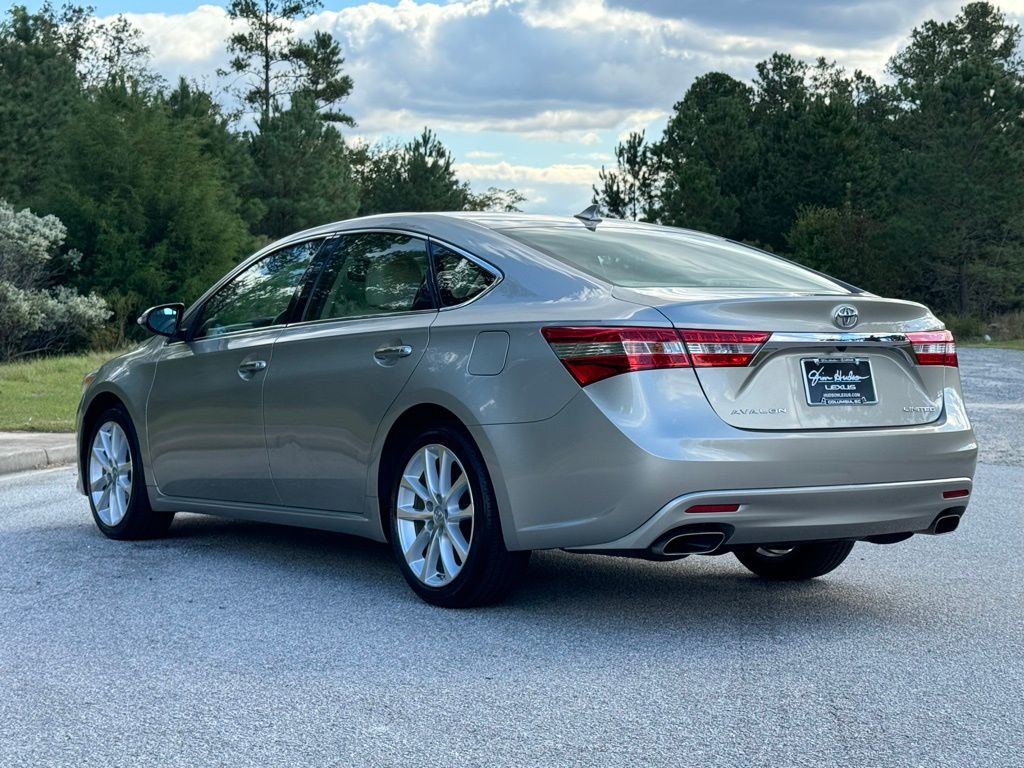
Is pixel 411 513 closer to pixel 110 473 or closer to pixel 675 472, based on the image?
pixel 675 472

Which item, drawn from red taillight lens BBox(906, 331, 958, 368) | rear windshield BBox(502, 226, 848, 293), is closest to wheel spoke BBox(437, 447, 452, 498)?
rear windshield BBox(502, 226, 848, 293)

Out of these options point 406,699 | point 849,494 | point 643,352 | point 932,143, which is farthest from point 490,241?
point 932,143

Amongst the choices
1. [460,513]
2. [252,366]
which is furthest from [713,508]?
[252,366]

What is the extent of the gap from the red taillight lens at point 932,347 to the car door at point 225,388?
298cm

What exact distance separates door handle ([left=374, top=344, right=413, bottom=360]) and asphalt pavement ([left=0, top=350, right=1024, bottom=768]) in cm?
108

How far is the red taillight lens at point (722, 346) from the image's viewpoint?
5289 millimetres

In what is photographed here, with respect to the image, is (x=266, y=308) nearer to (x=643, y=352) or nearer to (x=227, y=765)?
(x=643, y=352)

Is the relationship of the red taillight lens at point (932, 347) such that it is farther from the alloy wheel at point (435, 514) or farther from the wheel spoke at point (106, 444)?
the wheel spoke at point (106, 444)

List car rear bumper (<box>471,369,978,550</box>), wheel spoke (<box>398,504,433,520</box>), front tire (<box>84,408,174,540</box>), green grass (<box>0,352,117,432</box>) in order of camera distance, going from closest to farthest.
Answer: car rear bumper (<box>471,369,978,550</box>) < wheel spoke (<box>398,504,433,520</box>) < front tire (<box>84,408,174,540</box>) < green grass (<box>0,352,117,432</box>)

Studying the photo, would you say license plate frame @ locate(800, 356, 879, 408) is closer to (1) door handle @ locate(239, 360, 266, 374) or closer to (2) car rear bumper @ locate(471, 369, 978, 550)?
(2) car rear bumper @ locate(471, 369, 978, 550)

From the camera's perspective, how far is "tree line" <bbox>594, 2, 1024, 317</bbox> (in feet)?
173

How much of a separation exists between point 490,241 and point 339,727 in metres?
2.56

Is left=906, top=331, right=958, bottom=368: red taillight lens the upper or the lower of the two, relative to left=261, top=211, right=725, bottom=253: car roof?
lower

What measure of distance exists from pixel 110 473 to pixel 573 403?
3834 mm
